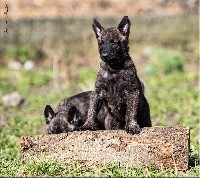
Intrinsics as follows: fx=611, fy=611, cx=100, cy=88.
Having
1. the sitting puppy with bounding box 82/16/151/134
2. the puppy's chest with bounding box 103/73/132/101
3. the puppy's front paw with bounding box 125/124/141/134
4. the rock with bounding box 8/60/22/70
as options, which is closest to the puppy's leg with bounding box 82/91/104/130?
the sitting puppy with bounding box 82/16/151/134

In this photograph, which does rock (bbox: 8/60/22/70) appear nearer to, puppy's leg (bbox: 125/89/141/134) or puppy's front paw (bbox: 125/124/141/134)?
Result: puppy's leg (bbox: 125/89/141/134)

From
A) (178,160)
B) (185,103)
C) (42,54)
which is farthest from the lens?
(42,54)

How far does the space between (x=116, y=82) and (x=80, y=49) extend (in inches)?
518

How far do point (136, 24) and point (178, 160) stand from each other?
14.5m

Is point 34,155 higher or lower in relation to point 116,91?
lower

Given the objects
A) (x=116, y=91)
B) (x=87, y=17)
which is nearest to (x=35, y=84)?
(x=87, y=17)

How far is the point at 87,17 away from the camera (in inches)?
881

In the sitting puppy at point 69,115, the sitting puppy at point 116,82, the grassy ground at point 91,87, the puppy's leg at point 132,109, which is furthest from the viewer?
the sitting puppy at point 69,115

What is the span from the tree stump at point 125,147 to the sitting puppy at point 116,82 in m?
0.33

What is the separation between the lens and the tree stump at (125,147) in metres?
8.25

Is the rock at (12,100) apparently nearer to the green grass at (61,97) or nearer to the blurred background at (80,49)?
the blurred background at (80,49)

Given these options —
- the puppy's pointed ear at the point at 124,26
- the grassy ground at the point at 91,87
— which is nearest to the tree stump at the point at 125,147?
the grassy ground at the point at 91,87

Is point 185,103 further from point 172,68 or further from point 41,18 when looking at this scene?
point 41,18

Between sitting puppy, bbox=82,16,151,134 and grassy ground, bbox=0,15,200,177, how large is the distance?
1.03m
